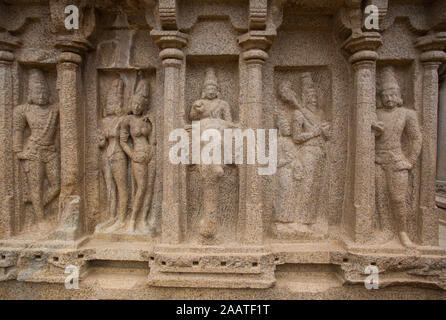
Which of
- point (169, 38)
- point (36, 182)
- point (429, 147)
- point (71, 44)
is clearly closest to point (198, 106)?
point (169, 38)

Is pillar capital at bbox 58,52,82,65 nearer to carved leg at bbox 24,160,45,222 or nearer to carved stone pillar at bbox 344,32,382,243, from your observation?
carved leg at bbox 24,160,45,222

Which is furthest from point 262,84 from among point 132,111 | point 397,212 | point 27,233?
point 27,233

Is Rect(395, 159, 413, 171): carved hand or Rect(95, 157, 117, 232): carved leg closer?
Rect(395, 159, 413, 171): carved hand

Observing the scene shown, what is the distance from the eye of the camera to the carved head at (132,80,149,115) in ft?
11.1

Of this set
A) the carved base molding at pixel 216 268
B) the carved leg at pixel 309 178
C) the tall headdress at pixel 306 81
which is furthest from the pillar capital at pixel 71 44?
the carved leg at pixel 309 178

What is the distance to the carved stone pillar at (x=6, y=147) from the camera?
10.9ft

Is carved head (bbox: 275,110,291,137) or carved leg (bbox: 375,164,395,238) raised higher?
carved head (bbox: 275,110,291,137)

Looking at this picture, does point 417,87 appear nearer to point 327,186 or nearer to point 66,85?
point 327,186

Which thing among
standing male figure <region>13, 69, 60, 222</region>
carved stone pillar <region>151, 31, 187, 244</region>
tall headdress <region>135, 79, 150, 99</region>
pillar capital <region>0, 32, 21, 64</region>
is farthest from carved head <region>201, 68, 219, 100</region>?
pillar capital <region>0, 32, 21, 64</region>

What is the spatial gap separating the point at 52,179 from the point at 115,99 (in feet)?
4.31

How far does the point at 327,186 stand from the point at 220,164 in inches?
56.9

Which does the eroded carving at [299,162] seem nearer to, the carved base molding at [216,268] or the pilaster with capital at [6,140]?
the carved base molding at [216,268]

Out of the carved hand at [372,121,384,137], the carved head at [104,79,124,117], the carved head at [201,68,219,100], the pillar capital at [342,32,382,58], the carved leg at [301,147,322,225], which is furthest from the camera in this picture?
the carved head at [104,79,124,117]

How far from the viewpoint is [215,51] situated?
323 centimetres
